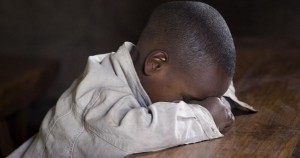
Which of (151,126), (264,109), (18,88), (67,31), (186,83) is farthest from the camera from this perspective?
(67,31)

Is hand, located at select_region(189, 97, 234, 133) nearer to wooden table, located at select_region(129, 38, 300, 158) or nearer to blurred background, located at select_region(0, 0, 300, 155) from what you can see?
wooden table, located at select_region(129, 38, 300, 158)

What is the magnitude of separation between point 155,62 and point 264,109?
0.25 meters

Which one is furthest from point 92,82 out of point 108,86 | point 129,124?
point 129,124

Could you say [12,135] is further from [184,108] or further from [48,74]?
[184,108]

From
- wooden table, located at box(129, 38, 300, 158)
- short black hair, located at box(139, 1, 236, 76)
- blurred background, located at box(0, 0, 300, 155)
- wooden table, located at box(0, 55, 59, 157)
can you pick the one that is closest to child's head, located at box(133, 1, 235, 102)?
short black hair, located at box(139, 1, 236, 76)

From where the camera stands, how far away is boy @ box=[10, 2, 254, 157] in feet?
2.76

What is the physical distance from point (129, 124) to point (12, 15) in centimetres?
227

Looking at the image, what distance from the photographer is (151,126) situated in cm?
83

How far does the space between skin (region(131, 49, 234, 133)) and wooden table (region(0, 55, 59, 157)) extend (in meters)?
1.16

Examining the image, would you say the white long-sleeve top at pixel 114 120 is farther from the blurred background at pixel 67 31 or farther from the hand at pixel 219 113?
the blurred background at pixel 67 31

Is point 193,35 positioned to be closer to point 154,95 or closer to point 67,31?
point 154,95

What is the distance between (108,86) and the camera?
93cm

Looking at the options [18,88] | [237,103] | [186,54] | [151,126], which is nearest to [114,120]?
[151,126]

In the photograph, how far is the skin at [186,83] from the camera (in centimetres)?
92
